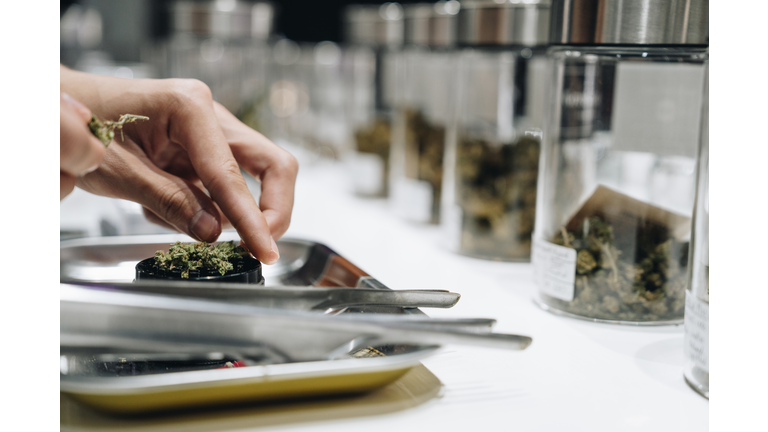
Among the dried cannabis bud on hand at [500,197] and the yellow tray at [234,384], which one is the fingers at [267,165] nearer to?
the yellow tray at [234,384]

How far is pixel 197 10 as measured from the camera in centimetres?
151

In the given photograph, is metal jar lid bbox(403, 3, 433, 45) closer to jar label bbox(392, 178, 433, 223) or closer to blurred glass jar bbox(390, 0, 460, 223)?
blurred glass jar bbox(390, 0, 460, 223)

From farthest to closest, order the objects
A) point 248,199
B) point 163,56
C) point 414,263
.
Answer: point 163,56 → point 414,263 → point 248,199

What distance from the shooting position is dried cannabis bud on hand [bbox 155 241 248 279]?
453 millimetres

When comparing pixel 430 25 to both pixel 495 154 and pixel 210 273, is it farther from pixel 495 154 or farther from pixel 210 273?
pixel 210 273

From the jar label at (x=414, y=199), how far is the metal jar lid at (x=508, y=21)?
25 centimetres

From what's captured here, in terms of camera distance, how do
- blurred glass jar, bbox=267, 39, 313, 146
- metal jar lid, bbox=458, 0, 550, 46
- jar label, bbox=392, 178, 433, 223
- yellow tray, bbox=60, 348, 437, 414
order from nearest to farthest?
Answer: yellow tray, bbox=60, 348, 437, 414
metal jar lid, bbox=458, 0, 550, 46
jar label, bbox=392, 178, 433, 223
blurred glass jar, bbox=267, 39, 313, 146

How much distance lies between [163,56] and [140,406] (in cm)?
153

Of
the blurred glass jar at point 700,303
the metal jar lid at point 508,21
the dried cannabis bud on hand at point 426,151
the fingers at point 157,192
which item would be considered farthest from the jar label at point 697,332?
the dried cannabis bud on hand at point 426,151

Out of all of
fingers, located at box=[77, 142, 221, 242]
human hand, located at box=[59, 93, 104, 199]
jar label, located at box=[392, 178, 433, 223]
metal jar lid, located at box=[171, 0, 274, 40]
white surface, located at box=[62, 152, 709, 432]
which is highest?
metal jar lid, located at box=[171, 0, 274, 40]

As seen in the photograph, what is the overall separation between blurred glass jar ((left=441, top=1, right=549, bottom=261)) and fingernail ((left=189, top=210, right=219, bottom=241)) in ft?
1.37

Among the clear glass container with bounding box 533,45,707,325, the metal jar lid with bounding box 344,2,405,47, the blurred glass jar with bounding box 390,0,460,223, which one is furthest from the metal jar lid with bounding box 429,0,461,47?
the clear glass container with bounding box 533,45,707,325
